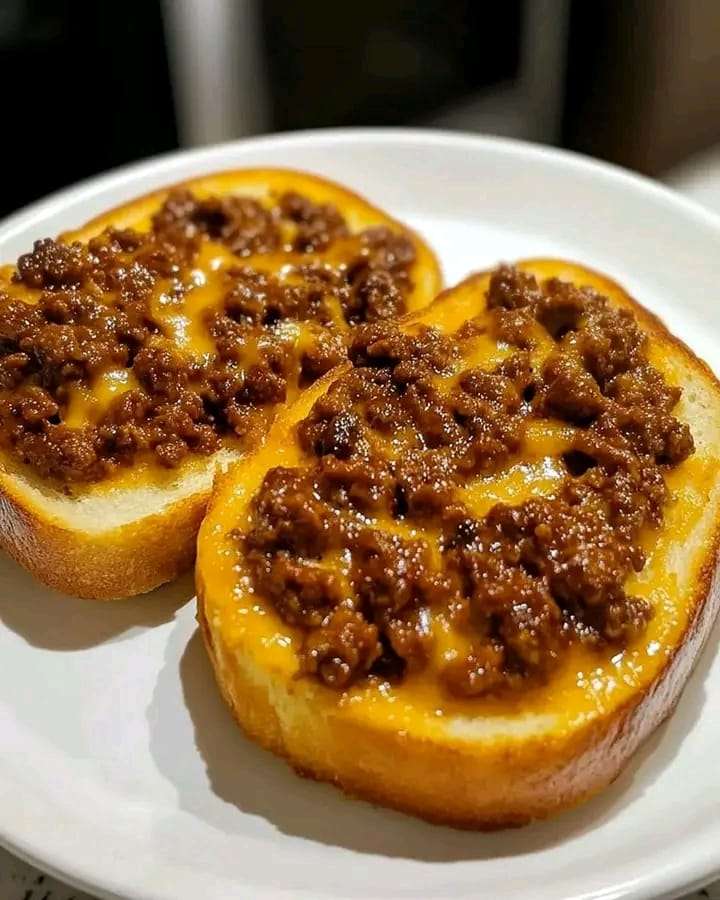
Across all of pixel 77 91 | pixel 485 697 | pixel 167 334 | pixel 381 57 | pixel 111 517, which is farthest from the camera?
pixel 381 57

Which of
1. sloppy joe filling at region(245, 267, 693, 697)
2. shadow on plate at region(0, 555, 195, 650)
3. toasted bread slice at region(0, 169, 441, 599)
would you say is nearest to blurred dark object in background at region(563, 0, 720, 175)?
sloppy joe filling at region(245, 267, 693, 697)

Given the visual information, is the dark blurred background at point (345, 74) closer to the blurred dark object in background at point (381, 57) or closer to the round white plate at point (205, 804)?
the blurred dark object in background at point (381, 57)

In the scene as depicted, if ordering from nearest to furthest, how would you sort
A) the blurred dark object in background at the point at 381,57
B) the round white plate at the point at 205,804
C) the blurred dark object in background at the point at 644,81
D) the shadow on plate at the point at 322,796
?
the round white plate at the point at 205,804
the shadow on plate at the point at 322,796
the blurred dark object in background at the point at 644,81
the blurred dark object in background at the point at 381,57

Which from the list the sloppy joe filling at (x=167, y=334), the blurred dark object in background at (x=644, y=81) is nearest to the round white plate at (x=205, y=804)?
the sloppy joe filling at (x=167, y=334)

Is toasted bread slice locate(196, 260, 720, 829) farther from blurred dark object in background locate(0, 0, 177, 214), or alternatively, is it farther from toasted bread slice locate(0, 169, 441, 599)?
blurred dark object in background locate(0, 0, 177, 214)

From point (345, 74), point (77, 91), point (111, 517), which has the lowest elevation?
point (345, 74)

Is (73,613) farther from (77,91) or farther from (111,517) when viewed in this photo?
(77,91)

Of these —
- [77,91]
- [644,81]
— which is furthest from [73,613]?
[644,81]
